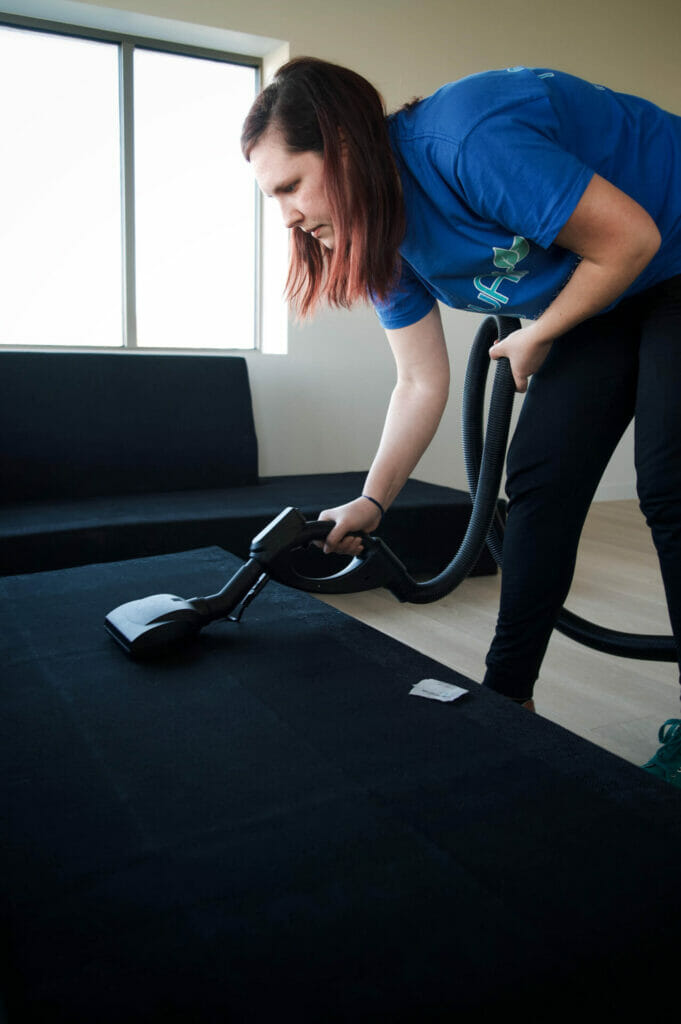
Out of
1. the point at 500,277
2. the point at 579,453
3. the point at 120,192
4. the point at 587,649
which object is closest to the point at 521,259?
the point at 500,277

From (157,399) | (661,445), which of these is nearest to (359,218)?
(661,445)

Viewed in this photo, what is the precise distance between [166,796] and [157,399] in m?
2.11

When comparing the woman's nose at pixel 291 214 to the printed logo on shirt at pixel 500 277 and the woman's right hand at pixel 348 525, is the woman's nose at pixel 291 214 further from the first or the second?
the woman's right hand at pixel 348 525

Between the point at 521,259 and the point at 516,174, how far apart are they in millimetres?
161

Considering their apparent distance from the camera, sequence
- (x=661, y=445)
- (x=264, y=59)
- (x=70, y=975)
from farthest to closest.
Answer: (x=264, y=59) < (x=661, y=445) < (x=70, y=975)

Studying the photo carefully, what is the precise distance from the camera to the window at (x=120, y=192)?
2820 millimetres

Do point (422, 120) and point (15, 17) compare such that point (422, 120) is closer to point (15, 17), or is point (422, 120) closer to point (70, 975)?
point (70, 975)

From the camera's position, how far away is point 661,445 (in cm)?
112

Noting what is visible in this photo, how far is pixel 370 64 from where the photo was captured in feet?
10.2

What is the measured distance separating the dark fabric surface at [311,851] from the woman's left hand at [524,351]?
409mm

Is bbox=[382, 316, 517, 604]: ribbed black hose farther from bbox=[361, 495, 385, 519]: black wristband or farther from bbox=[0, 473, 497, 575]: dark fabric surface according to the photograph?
bbox=[0, 473, 497, 575]: dark fabric surface

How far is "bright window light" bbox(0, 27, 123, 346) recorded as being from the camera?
2783 mm

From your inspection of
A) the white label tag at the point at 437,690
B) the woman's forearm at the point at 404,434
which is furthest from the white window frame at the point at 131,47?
the white label tag at the point at 437,690

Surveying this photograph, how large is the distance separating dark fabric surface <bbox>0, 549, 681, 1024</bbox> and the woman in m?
0.35
